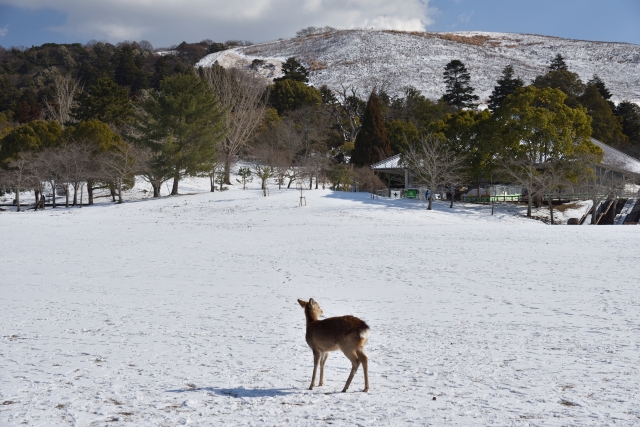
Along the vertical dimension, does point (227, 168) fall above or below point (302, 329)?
above

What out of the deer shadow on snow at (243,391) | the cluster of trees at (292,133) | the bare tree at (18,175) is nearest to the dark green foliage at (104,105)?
the cluster of trees at (292,133)

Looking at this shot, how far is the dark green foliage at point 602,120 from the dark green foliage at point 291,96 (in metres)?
33.7

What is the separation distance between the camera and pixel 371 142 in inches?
1988

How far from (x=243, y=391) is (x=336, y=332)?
132cm

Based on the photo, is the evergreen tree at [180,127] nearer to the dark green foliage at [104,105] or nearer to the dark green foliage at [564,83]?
the dark green foliage at [104,105]

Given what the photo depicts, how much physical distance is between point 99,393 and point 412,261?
499 inches

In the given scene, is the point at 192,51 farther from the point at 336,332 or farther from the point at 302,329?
the point at 336,332

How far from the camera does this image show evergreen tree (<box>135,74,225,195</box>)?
144ft

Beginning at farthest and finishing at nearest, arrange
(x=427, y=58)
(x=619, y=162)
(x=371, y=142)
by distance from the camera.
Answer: (x=427, y=58) < (x=371, y=142) < (x=619, y=162)

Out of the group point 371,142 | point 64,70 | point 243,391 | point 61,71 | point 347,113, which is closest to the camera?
point 243,391

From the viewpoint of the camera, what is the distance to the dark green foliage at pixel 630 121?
6688 centimetres

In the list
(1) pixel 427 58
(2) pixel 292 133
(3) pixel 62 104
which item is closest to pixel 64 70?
(3) pixel 62 104

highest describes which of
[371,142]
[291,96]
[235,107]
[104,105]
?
[291,96]

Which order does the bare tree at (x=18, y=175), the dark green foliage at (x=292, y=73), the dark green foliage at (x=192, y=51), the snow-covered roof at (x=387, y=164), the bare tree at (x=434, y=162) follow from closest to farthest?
1. the bare tree at (x=434, y=162)
2. the bare tree at (x=18, y=175)
3. the snow-covered roof at (x=387, y=164)
4. the dark green foliage at (x=292, y=73)
5. the dark green foliage at (x=192, y=51)
